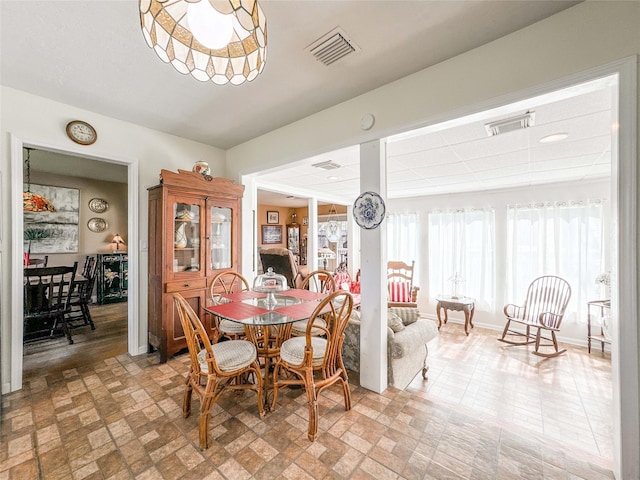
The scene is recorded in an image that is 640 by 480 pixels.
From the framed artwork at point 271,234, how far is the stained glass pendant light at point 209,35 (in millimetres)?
7052

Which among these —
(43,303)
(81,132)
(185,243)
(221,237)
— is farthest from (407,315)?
(43,303)

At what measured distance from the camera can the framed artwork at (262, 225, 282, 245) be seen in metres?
8.25

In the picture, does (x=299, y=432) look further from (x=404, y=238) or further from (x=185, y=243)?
(x=404, y=238)

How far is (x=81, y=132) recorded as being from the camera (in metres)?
2.68

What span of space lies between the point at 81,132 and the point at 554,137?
4.63 m

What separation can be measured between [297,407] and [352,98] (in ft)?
8.73

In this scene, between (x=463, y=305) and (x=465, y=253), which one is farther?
(x=465, y=253)

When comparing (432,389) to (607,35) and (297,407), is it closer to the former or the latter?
(297,407)

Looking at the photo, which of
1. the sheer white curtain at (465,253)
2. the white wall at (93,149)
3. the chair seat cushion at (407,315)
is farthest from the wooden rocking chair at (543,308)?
the white wall at (93,149)

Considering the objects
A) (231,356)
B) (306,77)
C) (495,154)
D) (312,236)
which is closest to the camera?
(231,356)

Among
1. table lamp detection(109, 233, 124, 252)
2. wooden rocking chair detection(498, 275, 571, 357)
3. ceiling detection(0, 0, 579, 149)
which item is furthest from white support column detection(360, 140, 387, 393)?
table lamp detection(109, 233, 124, 252)

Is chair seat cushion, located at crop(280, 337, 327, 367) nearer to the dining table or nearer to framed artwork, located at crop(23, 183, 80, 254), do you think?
the dining table

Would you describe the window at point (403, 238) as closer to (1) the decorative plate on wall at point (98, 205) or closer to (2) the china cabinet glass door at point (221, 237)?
(2) the china cabinet glass door at point (221, 237)

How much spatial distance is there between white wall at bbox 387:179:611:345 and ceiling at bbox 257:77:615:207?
171mm
